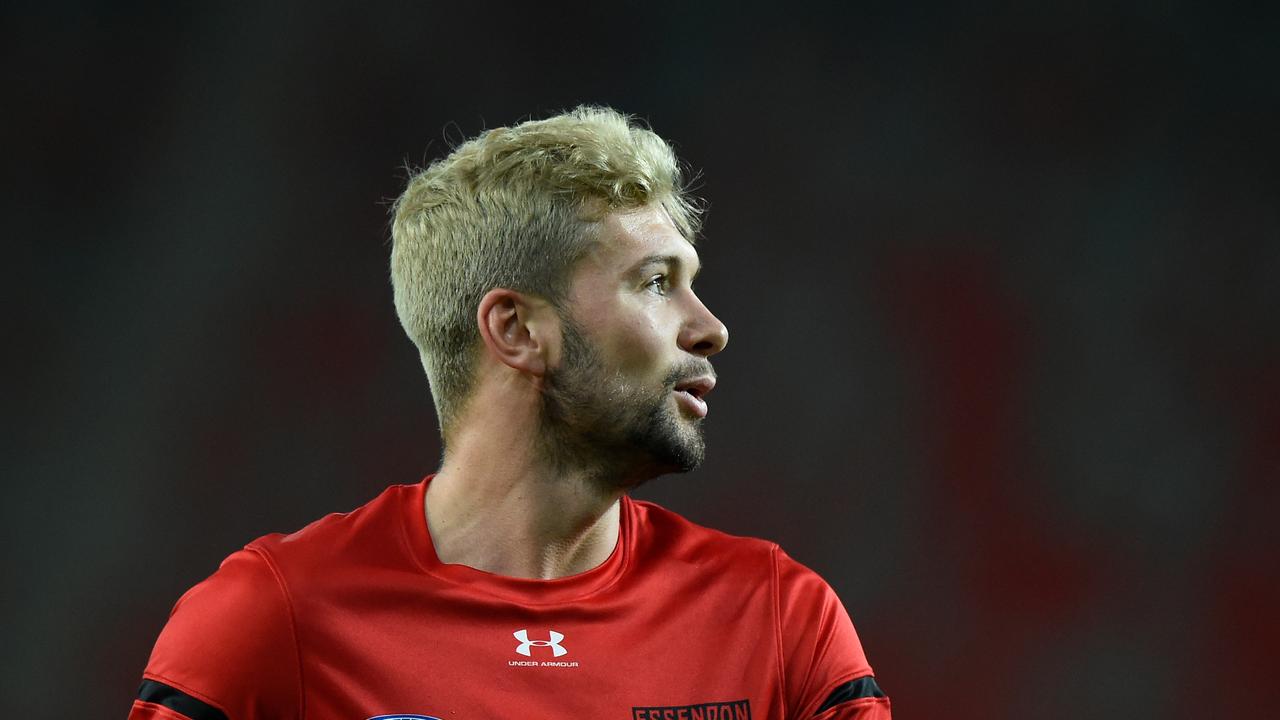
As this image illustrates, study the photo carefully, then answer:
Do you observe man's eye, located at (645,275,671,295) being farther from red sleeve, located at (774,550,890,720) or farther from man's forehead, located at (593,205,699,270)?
red sleeve, located at (774,550,890,720)

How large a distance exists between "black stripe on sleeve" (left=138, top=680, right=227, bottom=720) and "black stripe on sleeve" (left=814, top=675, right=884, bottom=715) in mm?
762

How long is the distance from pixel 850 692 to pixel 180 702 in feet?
2.77

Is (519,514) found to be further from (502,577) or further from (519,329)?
(519,329)

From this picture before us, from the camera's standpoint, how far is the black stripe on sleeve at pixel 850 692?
187 centimetres

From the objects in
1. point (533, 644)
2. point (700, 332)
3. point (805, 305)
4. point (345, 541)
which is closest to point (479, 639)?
point (533, 644)

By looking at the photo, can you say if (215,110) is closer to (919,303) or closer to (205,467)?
(205,467)

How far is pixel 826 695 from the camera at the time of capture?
6.14 ft

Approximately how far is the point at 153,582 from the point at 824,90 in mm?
2003

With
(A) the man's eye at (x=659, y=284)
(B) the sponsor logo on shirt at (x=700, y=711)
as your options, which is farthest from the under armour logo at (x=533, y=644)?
(A) the man's eye at (x=659, y=284)

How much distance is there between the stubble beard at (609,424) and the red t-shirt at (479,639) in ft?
0.55

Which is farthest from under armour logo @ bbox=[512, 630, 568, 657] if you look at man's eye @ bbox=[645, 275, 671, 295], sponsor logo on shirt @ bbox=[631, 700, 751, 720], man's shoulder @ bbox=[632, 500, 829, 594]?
man's eye @ bbox=[645, 275, 671, 295]

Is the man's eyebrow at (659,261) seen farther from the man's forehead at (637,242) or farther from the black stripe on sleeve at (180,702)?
the black stripe on sleeve at (180,702)

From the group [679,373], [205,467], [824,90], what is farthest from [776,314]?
[679,373]

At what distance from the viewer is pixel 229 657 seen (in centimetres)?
172
